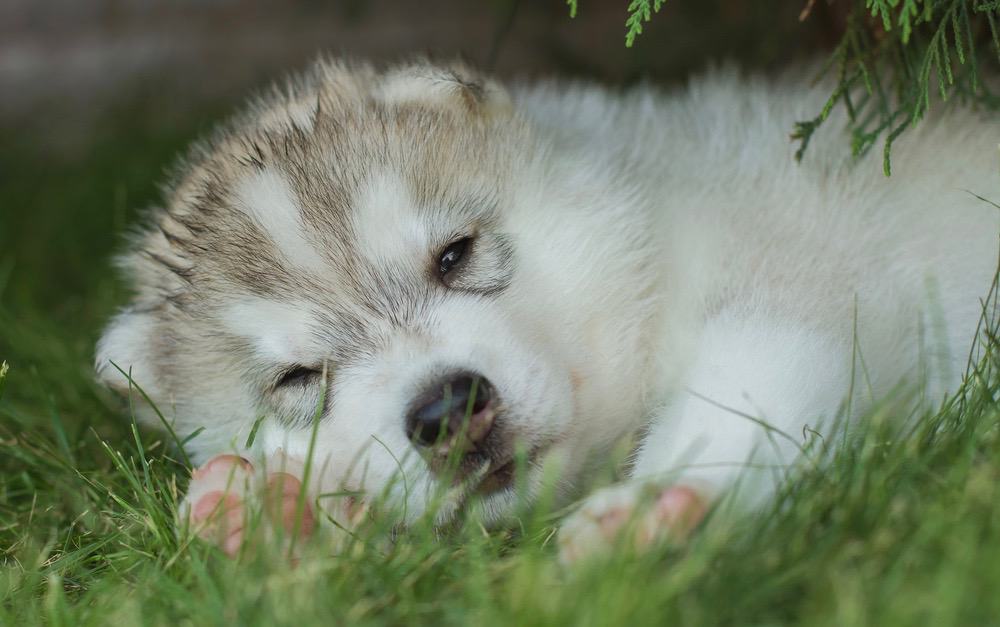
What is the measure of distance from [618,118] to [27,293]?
3004 millimetres

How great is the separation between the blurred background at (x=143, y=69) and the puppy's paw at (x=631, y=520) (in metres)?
2.20

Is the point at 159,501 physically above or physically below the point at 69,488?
above

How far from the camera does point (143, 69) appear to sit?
24.3 ft

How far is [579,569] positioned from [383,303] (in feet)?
3.31

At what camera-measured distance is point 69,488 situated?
2781 millimetres

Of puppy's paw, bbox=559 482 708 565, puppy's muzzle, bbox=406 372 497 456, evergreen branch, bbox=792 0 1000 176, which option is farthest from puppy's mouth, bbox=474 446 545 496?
evergreen branch, bbox=792 0 1000 176

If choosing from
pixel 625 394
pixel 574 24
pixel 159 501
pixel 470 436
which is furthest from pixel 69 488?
pixel 574 24

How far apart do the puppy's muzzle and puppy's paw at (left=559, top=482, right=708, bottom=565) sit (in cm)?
33

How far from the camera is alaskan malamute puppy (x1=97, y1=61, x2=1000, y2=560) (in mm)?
2377

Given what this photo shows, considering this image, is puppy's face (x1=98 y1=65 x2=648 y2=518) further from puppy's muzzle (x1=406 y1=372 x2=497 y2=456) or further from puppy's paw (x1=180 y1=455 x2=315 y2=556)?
puppy's paw (x1=180 y1=455 x2=315 y2=556)

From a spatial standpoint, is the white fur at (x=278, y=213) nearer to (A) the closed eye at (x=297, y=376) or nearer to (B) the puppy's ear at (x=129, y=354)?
(A) the closed eye at (x=297, y=376)

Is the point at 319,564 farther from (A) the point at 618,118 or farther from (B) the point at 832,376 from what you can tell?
(A) the point at 618,118

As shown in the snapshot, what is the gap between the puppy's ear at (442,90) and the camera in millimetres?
3018

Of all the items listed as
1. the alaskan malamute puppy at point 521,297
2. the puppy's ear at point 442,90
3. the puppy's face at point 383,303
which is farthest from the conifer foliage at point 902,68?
the puppy's face at point 383,303
